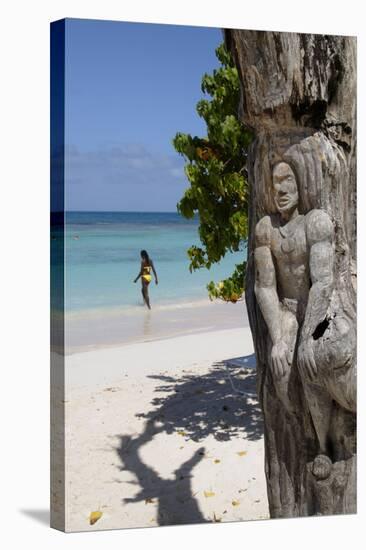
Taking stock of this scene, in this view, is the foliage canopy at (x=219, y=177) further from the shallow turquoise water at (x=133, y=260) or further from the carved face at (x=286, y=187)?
the carved face at (x=286, y=187)

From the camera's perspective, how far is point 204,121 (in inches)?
264

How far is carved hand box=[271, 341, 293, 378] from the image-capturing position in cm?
536

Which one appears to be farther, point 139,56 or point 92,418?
point 92,418

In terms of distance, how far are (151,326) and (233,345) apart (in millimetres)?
620

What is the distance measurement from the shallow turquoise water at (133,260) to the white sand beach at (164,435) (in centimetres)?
39

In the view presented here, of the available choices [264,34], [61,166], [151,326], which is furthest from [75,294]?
[264,34]

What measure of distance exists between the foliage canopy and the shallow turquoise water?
88 mm

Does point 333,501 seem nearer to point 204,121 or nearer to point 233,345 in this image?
point 233,345

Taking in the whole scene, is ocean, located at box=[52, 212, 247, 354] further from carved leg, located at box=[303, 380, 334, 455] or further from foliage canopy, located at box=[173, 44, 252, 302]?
carved leg, located at box=[303, 380, 334, 455]

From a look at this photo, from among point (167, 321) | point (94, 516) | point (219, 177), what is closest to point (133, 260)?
point (167, 321)

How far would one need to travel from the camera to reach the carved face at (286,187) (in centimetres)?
537

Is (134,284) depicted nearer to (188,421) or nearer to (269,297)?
(188,421)

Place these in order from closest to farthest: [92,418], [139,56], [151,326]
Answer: [139,56], [92,418], [151,326]

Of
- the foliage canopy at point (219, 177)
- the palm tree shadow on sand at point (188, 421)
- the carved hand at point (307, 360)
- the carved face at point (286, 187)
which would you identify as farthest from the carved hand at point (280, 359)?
the foliage canopy at point (219, 177)
